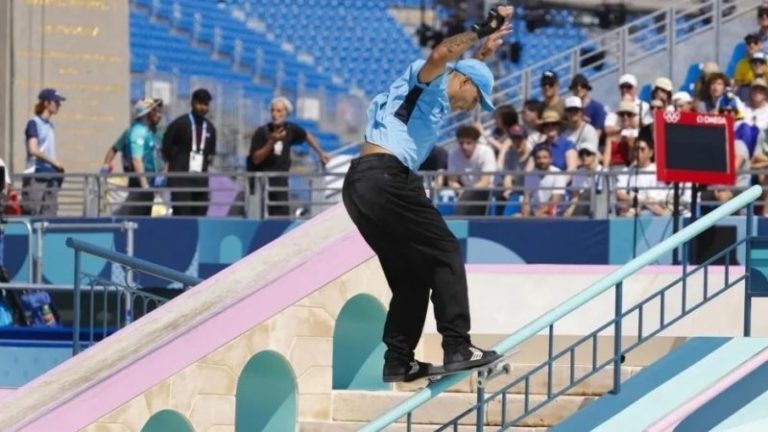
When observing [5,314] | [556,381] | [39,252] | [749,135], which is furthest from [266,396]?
[749,135]

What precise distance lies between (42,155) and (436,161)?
374cm

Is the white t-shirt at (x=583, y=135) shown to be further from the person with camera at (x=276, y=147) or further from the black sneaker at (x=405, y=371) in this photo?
the black sneaker at (x=405, y=371)

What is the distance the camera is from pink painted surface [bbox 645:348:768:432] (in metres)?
8.38

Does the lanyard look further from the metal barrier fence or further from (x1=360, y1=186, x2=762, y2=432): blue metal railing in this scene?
(x1=360, y1=186, x2=762, y2=432): blue metal railing

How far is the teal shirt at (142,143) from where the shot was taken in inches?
700

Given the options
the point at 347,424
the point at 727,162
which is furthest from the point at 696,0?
the point at 347,424

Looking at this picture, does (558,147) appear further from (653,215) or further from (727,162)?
(727,162)

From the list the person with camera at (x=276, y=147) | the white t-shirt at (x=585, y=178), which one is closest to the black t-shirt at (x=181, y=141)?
the person with camera at (x=276, y=147)

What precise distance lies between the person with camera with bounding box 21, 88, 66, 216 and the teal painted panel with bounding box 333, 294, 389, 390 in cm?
708

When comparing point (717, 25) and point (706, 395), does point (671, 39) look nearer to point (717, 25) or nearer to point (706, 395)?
point (717, 25)

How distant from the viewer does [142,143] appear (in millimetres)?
17812

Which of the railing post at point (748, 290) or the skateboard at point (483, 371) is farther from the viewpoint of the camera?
the railing post at point (748, 290)

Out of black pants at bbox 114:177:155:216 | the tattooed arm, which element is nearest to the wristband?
the tattooed arm

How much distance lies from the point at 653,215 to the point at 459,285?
6.58m
